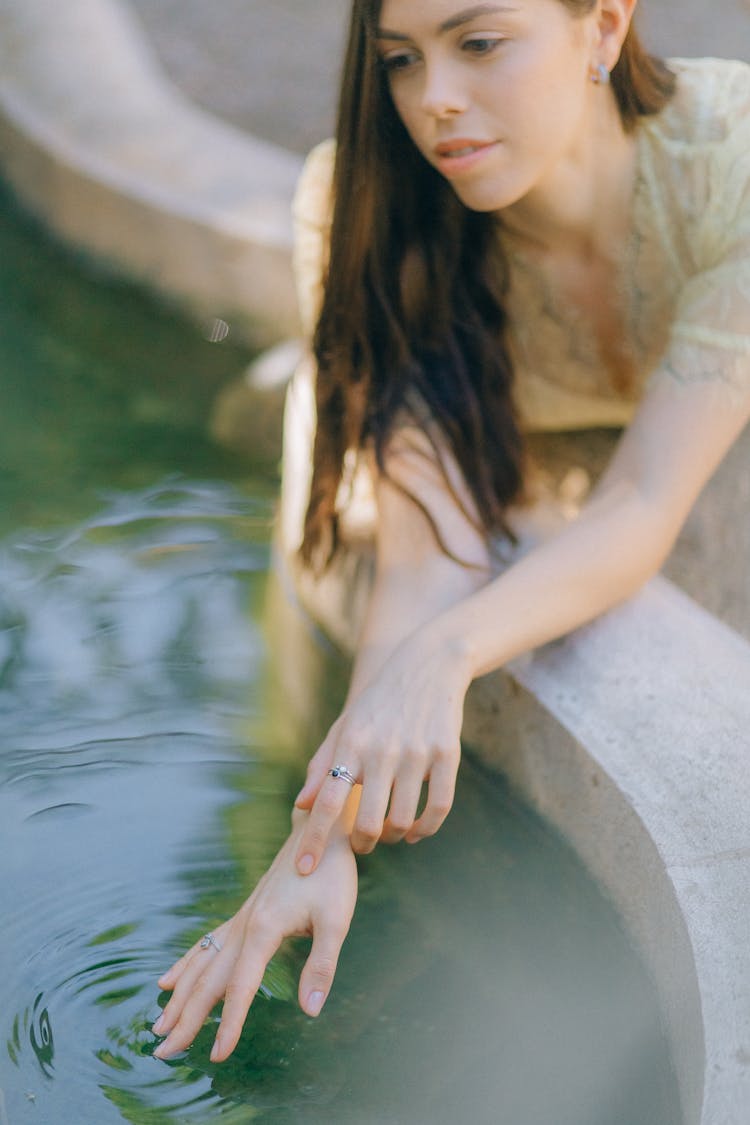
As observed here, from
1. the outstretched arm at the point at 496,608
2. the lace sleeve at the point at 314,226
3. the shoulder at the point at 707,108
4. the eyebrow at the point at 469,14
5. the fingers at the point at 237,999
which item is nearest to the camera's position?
the fingers at the point at 237,999

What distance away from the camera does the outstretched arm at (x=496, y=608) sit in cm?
158

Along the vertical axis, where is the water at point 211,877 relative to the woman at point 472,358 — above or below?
below

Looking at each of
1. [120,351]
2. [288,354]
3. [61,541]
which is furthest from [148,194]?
[61,541]

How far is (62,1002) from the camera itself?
1.61 m

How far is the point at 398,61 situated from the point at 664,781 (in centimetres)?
92

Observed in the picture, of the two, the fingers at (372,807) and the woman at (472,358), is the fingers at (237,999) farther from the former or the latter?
the fingers at (372,807)

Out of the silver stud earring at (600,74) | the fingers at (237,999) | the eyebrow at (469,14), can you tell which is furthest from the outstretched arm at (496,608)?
the eyebrow at (469,14)

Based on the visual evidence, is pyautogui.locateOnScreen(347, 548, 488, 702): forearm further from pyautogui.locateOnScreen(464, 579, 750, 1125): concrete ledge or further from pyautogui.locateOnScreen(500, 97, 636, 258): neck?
pyautogui.locateOnScreen(500, 97, 636, 258): neck

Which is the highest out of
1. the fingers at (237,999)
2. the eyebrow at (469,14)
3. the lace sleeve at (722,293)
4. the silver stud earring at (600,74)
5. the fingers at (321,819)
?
the eyebrow at (469,14)

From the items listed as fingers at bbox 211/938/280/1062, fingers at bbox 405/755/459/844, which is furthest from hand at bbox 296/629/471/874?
fingers at bbox 211/938/280/1062

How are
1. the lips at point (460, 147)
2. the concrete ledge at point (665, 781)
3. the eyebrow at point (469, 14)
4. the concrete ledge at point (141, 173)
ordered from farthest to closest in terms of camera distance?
the concrete ledge at point (141, 173) → the lips at point (460, 147) → the eyebrow at point (469, 14) → the concrete ledge at point (665, 781)

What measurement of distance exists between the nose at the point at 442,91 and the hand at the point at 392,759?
68 cm

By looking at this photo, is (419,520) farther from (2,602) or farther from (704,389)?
(2,602)

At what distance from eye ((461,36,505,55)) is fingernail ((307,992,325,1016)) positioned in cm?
110
